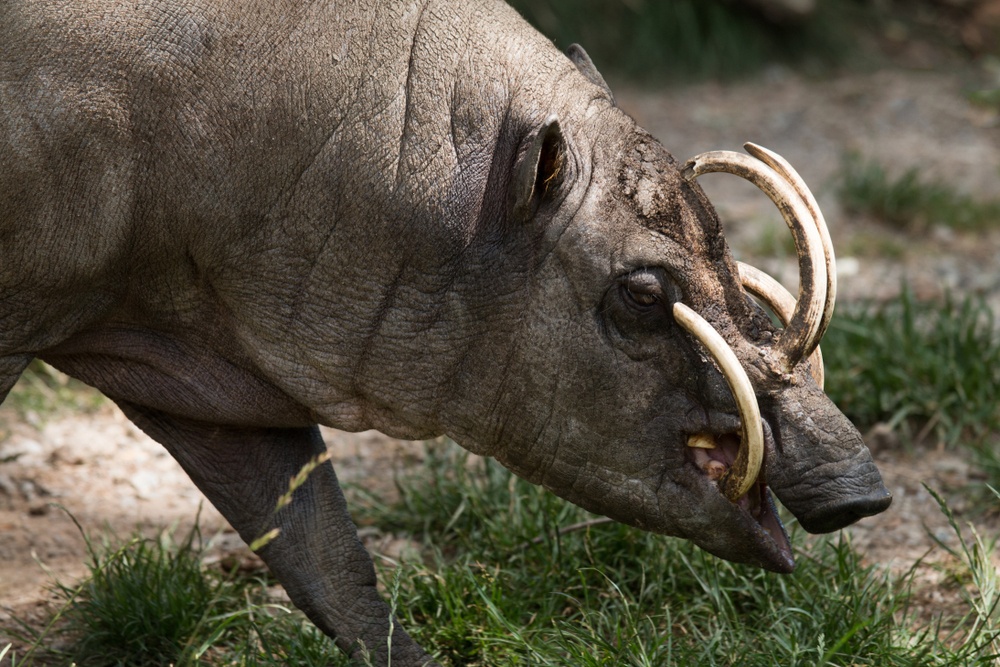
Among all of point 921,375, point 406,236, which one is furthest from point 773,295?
point 921,375

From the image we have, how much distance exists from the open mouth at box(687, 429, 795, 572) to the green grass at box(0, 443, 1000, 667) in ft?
1.33

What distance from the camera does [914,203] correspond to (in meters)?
7.46

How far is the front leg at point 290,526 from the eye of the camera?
353 centimetres

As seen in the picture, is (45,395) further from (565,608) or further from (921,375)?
(921,375)

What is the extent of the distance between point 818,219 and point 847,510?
0.68m

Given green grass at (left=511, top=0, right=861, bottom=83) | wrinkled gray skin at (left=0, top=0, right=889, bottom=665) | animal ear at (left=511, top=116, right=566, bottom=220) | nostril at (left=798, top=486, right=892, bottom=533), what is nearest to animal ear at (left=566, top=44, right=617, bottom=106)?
wrinkled gray skin at (left=0, top=0, right=889, bottom=665)

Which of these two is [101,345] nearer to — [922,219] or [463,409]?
[463,409]

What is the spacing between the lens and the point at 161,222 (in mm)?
3027

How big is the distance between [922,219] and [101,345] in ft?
17.6

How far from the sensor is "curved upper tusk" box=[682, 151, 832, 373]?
2979mm

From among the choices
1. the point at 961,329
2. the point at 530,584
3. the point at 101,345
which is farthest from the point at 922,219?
the point at 101,345

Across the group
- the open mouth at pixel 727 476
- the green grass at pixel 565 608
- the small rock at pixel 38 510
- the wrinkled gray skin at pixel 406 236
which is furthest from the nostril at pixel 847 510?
the small rock at pixel 38 510

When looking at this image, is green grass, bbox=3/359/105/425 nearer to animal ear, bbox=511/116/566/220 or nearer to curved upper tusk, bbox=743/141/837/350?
animal ear, bbox=511/116/566/220

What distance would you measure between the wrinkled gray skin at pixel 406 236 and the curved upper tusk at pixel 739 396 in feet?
0.26
